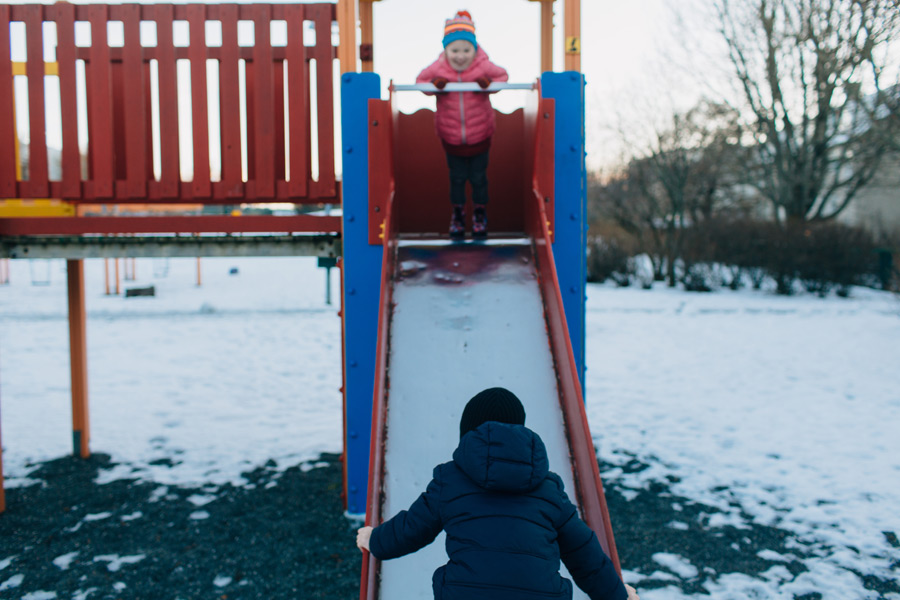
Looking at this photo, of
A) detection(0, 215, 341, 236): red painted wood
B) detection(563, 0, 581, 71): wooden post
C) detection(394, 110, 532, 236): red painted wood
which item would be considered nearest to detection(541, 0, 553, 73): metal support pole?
detection(394, 110, 532, 236): red painted wood

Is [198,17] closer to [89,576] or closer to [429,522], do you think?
[89,576]

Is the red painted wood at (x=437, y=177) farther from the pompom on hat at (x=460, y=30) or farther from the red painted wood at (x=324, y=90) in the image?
the pompom on hat at (x=460, y=30)

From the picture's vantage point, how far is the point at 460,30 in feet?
13.1

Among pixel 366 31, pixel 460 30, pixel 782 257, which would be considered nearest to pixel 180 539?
pixel 460 30

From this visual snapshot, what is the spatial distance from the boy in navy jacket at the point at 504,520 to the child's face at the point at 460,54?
9.00 ft

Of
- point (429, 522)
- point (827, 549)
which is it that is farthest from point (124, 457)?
point (827, 549)

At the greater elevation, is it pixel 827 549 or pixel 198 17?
pixel 198 17

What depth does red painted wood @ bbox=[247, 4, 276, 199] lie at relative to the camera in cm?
447

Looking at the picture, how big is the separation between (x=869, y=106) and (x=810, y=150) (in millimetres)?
1721

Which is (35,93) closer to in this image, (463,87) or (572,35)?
(463,87)

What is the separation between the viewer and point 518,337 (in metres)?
3.40

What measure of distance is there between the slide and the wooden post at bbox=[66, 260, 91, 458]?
3.05m

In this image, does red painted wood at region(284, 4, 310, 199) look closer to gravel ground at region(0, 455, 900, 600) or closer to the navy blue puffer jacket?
gravel ground at region(0, 455, 900, 600)

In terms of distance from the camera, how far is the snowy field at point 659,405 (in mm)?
4586
